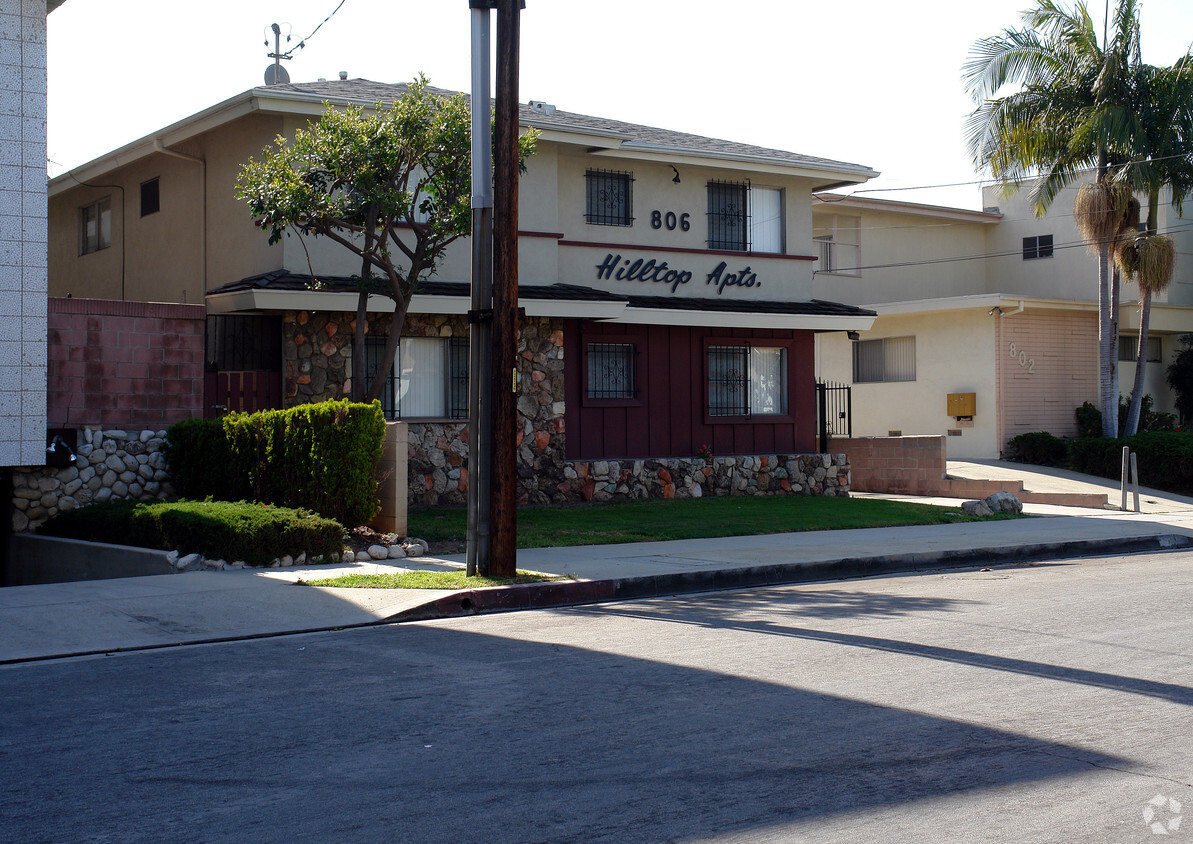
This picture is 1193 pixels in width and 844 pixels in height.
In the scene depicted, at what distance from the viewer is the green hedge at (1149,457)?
80.9 ft

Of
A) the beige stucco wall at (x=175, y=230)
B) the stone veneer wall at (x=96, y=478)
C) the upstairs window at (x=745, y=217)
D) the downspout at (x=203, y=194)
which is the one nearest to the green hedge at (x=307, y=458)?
the stone veneer wall at (x=96, y=478)

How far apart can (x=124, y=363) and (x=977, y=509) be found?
1339 cm

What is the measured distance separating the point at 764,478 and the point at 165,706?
16.7 meters

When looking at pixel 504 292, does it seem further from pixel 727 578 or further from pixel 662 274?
pixel 662 274

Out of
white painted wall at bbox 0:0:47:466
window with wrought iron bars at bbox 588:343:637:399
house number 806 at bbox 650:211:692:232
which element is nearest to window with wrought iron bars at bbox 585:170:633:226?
house number 806 at bbox 650:211:692:232

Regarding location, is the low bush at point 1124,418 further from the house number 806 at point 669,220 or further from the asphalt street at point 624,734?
the asphalt street at point 624,734

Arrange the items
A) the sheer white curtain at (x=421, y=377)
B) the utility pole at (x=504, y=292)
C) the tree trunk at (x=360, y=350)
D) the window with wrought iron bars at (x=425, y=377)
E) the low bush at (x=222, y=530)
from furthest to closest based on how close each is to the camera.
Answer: the sheer white curtain at (x=421, y=377)
the window with wrought iron bars at (x=425, y=377)
the tree trunk at (x=360, y=350)
the low bush at (x=222, y=530)
the utility pole at (x=504, y=292)

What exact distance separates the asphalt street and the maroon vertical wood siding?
432 inches

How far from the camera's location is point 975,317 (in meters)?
28.5

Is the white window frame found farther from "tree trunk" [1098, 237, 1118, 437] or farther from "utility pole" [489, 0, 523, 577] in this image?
"utility pole" [489, 0, 523, 577]

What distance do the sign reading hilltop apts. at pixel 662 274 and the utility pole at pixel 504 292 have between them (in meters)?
9.98

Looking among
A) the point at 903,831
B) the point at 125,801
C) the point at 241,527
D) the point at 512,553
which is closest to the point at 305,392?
the point at 241,527

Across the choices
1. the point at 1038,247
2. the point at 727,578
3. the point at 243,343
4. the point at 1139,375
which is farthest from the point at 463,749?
the point at 1038,247

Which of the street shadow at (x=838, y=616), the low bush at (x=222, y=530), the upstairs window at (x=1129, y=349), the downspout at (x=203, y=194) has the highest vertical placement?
the downspout at (x=203, y=194)
